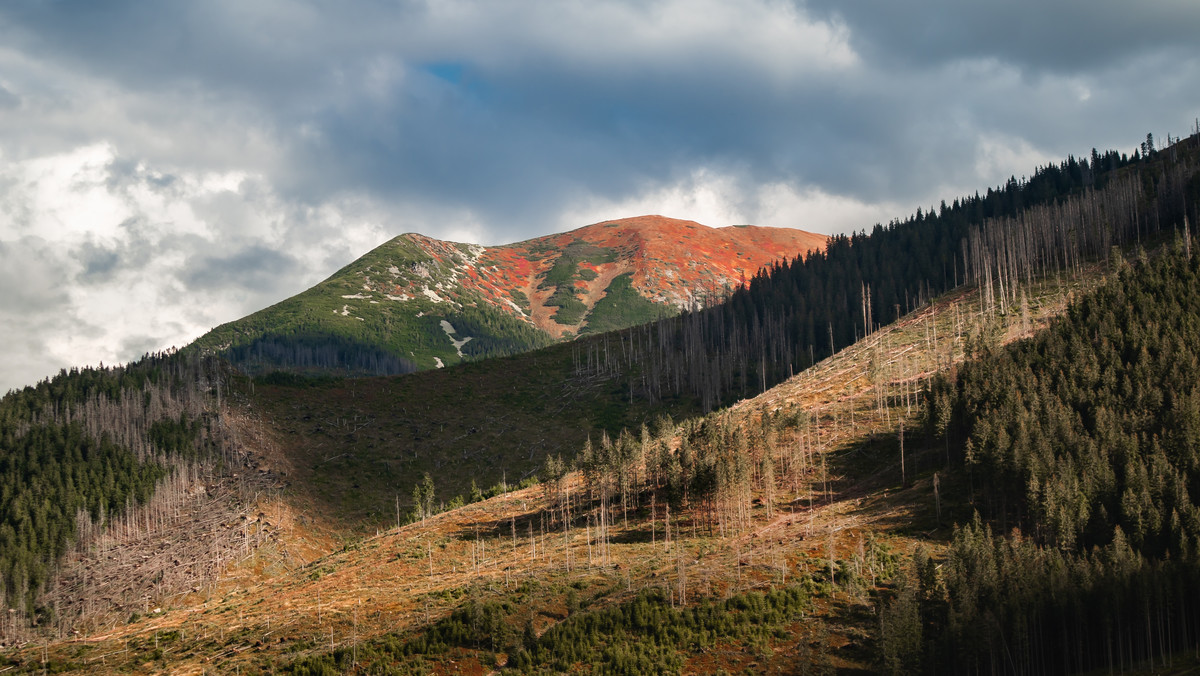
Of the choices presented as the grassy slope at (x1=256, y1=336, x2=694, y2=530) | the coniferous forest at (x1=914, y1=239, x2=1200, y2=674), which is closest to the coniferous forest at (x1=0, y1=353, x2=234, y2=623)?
the grassy slope at (x1=256, y1=336, x2=694, y2=530)

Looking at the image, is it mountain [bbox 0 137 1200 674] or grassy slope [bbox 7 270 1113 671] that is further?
grassy slope [bbox 7 270 1113 671]

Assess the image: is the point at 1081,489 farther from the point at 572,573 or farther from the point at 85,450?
the point at 85,450

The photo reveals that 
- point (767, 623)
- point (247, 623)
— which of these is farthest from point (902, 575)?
point (247, 623)

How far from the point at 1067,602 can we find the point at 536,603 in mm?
42061

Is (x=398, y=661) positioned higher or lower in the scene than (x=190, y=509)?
lower

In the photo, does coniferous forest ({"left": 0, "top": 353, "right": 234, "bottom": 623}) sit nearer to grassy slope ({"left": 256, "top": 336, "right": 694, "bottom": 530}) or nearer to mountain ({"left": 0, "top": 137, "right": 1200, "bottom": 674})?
mountain ({"left": 0, "top": 137, "right": 1200, "bottom": 674})


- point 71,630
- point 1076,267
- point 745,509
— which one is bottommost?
point 71,630

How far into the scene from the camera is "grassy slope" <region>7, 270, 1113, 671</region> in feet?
252

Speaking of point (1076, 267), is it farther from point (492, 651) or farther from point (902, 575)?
point (492, 651)

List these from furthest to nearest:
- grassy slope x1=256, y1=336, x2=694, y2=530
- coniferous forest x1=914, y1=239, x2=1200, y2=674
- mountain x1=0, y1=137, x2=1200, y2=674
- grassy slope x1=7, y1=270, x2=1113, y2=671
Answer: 1. grassy slope x1=256, y1=336, x2=694, y2=530
2. grassy slope x1=7, y1=270, x2=1113, y2=671
3. mountain x1=0, y1=137, x2=1200, y2=674
4. coniferous forest x1=914, y1=239, x2=1200, y2=674

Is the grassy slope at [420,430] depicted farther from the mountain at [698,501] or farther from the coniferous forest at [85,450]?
the coniferous forest at [85,450]

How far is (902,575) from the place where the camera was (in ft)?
254

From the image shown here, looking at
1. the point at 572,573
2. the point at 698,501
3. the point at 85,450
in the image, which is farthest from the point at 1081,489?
the point at 85,450

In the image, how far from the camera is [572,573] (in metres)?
90.9
